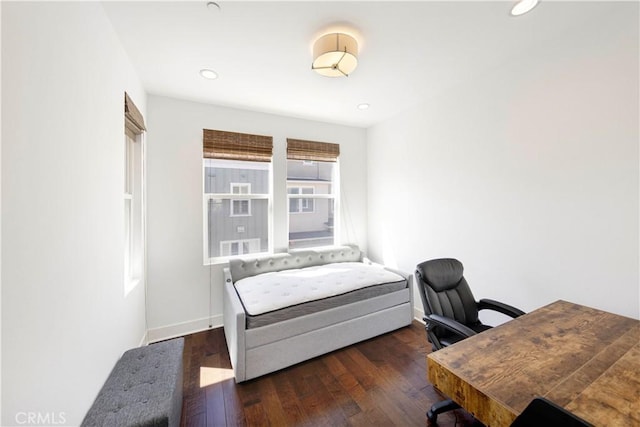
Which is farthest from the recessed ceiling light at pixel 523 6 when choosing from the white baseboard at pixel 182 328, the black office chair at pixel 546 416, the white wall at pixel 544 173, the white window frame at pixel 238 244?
the white baseboard at pixel 182 328

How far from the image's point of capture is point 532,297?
2.02 metres

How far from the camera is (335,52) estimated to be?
65.9 inches

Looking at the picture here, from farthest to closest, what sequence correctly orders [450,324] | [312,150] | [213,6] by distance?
1. [312,150]
2. [450,324]
3. [213,6]

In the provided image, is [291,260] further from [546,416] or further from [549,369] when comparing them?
[546,416]

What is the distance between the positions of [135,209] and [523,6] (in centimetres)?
342

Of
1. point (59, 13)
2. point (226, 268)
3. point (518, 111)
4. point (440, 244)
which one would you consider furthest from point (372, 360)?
point (59, 13)

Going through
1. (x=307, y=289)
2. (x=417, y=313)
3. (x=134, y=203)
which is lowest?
(x=417, y=313)

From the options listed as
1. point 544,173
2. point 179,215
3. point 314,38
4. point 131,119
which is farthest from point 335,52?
point 179,215

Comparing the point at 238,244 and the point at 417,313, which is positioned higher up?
the point at 238,244

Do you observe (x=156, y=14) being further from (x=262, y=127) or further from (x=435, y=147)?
(x=435, y=147)

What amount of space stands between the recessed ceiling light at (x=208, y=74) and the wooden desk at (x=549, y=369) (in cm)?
269

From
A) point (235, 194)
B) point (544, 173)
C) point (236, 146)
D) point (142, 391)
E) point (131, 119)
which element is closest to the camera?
point (142, 391)

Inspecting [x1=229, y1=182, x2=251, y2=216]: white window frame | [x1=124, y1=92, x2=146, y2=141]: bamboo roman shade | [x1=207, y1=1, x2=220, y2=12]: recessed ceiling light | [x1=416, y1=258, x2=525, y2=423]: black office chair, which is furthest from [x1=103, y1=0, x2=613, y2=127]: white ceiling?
[x1=416, y1=258, x2=525, y2=423]: black office chair

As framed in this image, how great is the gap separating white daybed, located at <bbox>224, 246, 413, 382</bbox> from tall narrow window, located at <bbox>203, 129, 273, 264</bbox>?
35 cm
